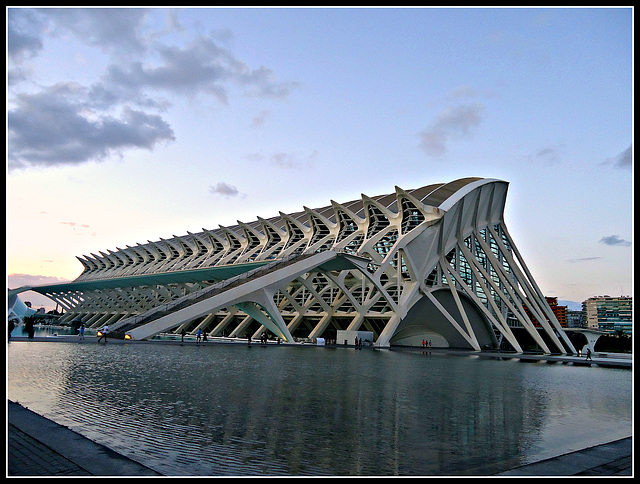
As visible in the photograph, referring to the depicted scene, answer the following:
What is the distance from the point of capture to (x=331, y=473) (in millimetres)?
4898

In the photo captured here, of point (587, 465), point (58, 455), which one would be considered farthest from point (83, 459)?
point (587, 465)

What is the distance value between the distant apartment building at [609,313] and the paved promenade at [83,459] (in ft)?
508

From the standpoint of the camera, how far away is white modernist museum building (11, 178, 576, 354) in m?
30.7

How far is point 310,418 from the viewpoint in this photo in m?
7.54

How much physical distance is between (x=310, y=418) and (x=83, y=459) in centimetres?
359

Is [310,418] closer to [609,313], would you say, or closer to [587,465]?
[587,465]

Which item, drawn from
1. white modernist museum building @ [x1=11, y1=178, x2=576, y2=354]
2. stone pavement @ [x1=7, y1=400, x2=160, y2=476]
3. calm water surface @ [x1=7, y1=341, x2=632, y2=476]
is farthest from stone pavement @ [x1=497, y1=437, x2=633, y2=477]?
white modernist museum building @ [x1=11, y1=178, x2=576, y2=354]

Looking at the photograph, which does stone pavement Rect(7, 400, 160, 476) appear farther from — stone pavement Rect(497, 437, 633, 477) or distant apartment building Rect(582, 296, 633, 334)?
distant apartment building Rect(582, 296, 633, 334)

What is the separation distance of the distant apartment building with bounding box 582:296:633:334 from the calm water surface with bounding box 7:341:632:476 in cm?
14997

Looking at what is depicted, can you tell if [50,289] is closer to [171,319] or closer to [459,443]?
[171,319]

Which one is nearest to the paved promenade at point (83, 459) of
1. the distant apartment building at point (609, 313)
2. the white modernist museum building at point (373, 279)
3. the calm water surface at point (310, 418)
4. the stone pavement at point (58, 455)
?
the stone pavement at point (58, 455)

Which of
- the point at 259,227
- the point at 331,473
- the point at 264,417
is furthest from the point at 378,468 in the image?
the point at 259,227

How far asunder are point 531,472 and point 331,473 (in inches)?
73.4

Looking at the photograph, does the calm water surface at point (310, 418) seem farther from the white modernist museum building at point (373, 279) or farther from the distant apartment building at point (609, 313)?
the distant apartment building at point (609, 313)
